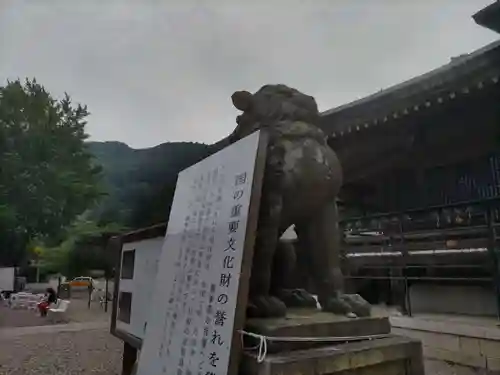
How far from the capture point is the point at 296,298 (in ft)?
6.25

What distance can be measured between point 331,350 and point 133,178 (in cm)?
1517

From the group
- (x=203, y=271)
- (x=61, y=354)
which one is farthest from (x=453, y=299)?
(x=61, y=354)

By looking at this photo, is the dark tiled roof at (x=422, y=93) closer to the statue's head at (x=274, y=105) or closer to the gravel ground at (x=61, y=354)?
the statue's head at (x=274, y=105)

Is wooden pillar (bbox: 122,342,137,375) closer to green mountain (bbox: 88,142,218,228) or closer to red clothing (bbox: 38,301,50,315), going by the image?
green mountain (bbox: 88,142,218,228)

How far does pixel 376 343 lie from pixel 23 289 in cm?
1995

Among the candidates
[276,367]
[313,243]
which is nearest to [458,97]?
[313,243]

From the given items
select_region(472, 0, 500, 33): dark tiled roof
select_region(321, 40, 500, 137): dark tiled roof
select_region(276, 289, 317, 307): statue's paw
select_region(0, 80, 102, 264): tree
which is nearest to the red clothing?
select_region(0, 80, 102, 264): tree

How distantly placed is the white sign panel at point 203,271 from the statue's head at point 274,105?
0.32 meters

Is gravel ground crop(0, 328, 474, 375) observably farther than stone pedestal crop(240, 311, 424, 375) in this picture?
Yes

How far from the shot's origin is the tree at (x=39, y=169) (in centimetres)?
1518

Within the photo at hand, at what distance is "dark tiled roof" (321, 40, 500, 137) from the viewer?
4.18 meters

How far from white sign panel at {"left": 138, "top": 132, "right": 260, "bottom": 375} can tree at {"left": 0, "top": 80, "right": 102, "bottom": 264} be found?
50.3ft

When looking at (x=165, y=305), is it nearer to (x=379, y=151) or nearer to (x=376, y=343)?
(x=376, y=343)

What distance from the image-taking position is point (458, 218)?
4.89 metres
